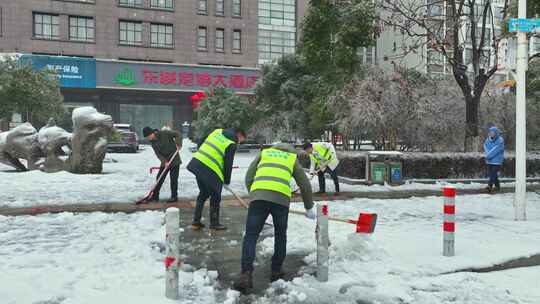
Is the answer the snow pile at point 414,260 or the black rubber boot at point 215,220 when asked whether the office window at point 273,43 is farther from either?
the black rubber boot at point 215,220

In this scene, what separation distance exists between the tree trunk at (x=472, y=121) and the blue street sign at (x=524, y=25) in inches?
323

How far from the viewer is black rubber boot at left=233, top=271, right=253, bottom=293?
4.89 metres

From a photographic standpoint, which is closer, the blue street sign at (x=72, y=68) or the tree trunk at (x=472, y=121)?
the tree trunk at (x=472, y=121)

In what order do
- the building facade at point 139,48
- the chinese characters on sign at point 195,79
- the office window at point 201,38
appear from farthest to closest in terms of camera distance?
the office window at point 201,38 → the chinese characters on sign at point 195,79 → the building facade at point 139,48

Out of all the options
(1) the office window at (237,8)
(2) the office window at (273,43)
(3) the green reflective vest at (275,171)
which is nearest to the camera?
(3) the green reflective vest at (275,171)

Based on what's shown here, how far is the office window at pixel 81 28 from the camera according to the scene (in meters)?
41.0

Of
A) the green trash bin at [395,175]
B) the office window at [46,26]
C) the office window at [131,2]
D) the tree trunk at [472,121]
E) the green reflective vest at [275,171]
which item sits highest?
the office window at [131,2]

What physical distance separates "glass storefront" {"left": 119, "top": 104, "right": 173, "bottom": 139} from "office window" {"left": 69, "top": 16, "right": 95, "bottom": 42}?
674cm

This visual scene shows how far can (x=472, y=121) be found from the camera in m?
16.6

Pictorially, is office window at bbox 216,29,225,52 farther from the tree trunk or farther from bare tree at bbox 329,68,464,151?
the tree trunk

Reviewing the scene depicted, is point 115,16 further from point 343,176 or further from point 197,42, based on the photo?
point 343,176

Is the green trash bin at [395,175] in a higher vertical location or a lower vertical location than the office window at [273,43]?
lower

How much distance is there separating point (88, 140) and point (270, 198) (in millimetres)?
11952

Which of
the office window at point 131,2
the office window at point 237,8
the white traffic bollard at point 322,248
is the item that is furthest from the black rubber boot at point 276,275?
the office window at point 237,8
